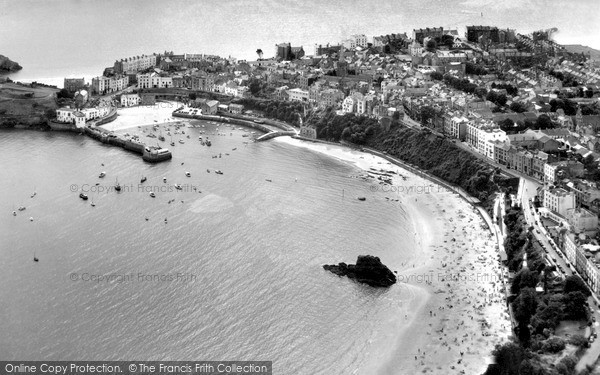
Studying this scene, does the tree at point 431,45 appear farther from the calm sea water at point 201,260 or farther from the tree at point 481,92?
the calm sea water at point 201,260

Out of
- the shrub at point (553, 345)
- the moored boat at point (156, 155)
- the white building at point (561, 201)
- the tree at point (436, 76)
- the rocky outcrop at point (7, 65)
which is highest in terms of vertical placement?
the tree at point (436, 76)

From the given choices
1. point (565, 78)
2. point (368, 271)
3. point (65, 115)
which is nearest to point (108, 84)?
point (65, 115)

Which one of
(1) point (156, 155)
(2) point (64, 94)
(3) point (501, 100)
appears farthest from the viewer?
(2) point (64, 94)

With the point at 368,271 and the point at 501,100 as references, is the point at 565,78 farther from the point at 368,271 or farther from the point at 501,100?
the point at 368,271

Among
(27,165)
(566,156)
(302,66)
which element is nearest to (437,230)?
(566,156)

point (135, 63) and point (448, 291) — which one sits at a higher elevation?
point (135, 63)

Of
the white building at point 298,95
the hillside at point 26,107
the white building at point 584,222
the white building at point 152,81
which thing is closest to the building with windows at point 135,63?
the white building at point 152,81

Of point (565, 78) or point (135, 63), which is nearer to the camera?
point (565, 78)
